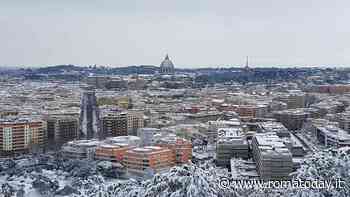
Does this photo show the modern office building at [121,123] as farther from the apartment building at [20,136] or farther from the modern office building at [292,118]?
the modern office building at [292,118]

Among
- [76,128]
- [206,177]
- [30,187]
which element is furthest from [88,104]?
[206,177]

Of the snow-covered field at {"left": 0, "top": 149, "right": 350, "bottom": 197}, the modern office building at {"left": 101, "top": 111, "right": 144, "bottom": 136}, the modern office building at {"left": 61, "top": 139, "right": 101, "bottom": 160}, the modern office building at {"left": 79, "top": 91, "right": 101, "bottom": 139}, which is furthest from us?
the modern office building at {"left": 101, "top": 111, "right": 144, "bottom": 136}

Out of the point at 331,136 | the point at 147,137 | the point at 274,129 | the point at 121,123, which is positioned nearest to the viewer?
the point at 147,137

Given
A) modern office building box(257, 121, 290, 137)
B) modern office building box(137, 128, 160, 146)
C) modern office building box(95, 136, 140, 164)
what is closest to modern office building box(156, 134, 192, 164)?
modern office building box(137, 128, 160, 146)

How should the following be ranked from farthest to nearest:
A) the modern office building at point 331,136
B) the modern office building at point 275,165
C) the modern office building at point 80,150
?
1. the modern office building at point 331,136
2. the modern office building at point 80,150
3. the modern office building at point 275,165

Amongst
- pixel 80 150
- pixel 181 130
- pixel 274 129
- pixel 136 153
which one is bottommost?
pixel 80 150

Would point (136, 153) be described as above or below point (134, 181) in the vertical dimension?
above

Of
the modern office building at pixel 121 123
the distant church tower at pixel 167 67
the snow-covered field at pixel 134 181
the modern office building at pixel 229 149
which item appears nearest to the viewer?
the snow-covered field at pixel 134 181

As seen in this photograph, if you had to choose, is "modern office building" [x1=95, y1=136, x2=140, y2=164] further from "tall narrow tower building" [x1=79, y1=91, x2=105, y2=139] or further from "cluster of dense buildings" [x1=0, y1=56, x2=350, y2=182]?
"tall narrow tower building" [x1=79, y1=91, x2=105, y2=139]

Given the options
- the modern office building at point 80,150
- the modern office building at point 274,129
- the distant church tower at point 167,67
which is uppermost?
the distant church tower at point 167,67

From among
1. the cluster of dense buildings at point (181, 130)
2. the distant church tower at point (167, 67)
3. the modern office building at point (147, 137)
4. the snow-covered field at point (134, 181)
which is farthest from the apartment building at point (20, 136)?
the distant church tower at point (167, 67)

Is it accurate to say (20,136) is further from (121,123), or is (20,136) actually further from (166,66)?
(166,66)

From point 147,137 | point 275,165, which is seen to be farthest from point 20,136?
point 275,165
